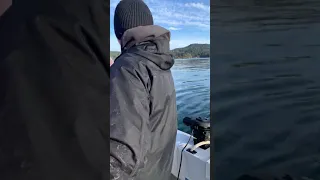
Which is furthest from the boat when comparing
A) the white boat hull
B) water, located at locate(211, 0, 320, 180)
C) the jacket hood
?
water, located at locate(211, 0, 320, 180)

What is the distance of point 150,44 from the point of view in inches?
37.2

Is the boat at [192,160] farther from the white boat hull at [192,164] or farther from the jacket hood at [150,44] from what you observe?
the jacket hood at [150,44]

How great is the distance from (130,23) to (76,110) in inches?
30.4

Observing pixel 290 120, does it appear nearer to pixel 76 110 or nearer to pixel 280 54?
pixel 280 54

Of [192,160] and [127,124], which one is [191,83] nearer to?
[192,160]

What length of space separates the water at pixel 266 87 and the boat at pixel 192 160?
3.29 feet

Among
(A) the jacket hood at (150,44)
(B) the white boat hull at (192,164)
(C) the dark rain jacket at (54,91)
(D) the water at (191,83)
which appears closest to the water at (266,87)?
(C) the dark rain jacket at (54,91)

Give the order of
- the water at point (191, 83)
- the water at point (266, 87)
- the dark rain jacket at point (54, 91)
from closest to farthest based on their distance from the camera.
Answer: the dark rain jacket at point (54, 91) → the water at point (266, 87) → the water at point (191, 83)

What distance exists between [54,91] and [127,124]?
1.37ft

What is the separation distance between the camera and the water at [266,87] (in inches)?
19.6

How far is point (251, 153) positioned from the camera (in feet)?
1.73

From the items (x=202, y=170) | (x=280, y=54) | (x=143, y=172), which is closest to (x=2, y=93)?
(x=280, y=54)

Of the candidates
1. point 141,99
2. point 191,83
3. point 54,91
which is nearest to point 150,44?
point 141,99

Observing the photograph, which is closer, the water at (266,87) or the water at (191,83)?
the water at (266,87)
